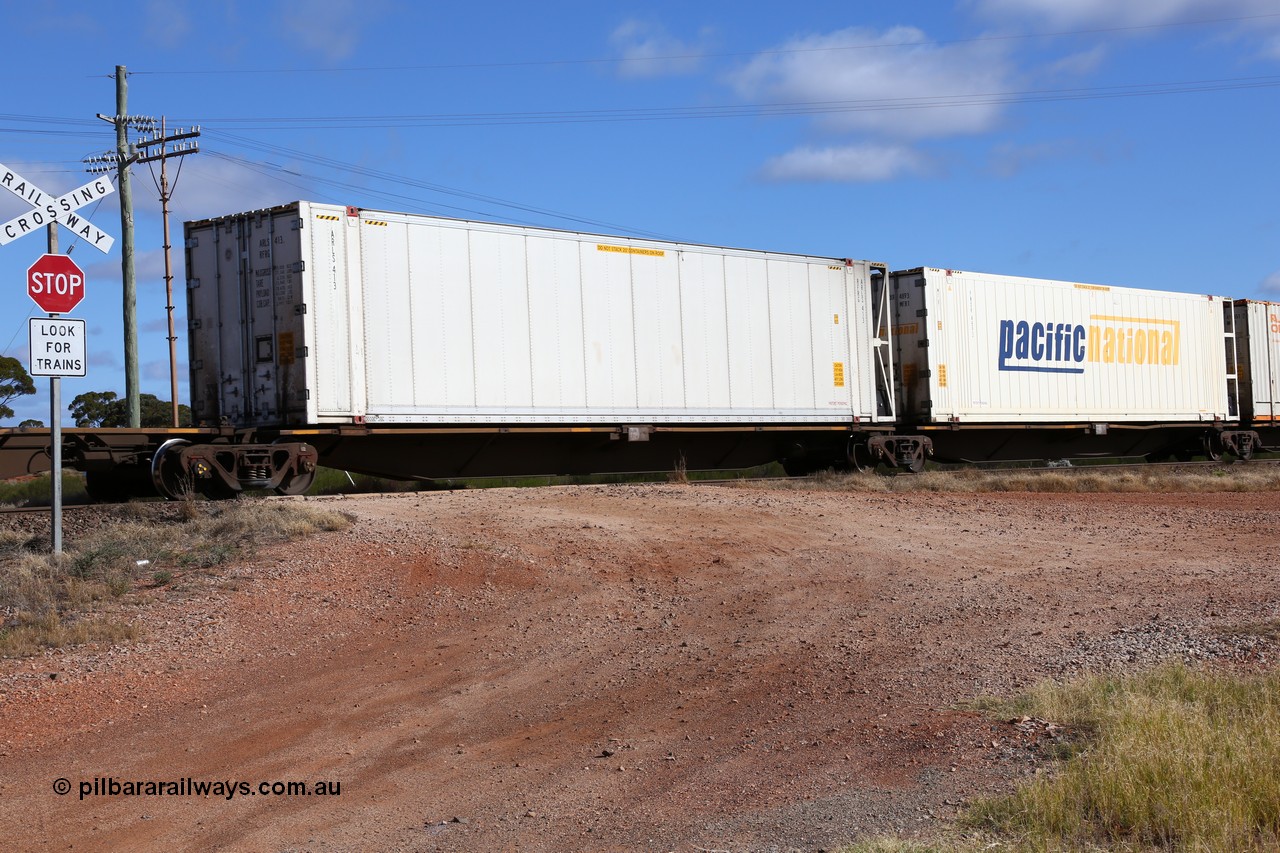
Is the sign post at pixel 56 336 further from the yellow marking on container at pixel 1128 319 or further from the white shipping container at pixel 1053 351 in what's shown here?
the yellow marking on container at pixel 1128 319

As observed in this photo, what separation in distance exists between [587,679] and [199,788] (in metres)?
2.40

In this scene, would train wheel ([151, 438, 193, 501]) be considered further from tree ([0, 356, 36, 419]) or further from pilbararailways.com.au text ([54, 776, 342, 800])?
tree ([0, 356, 36, 419])

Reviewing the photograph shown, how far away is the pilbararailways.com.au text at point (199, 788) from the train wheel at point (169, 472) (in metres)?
8.57

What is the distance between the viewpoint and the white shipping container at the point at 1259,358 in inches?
1145

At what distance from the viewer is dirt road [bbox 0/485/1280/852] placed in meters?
5.28

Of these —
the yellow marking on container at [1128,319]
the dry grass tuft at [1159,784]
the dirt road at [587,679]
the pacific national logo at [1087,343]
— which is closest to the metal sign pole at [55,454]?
the dirt road at [587,679]

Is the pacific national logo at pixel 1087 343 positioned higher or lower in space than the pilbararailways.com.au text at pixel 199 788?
higher

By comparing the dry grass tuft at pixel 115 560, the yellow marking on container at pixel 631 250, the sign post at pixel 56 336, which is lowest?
the dry grass tuft at pixel 115 560

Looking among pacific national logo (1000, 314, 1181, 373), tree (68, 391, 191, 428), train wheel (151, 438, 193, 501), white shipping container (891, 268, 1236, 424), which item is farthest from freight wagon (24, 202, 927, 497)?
tree (68, 391, 191, 428)

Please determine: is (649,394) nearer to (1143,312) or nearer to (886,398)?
(886,398)

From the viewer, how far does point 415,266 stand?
16.1m

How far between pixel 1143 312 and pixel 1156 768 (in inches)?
936

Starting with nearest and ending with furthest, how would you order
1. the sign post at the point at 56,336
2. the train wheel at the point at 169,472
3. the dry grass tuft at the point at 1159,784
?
1. the dry grass tuft at the point at 1159,784
2. the sign post at the point at 56,336
3. the train wheel at the point at 169,472

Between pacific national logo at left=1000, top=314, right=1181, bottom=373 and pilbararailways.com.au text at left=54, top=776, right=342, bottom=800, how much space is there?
20044 mm
